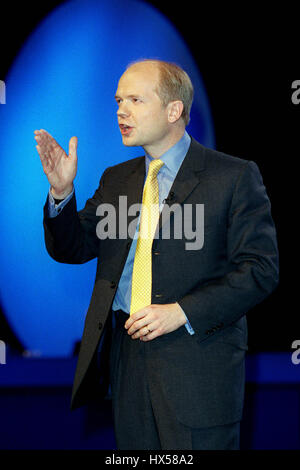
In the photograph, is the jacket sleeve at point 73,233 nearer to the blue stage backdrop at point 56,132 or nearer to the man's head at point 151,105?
the man's head at point 151,105

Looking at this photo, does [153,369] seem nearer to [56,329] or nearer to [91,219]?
[91,219]

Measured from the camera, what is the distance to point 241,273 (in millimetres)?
1464

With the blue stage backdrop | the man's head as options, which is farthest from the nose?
the blue stage backdrop

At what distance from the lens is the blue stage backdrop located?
2693mm

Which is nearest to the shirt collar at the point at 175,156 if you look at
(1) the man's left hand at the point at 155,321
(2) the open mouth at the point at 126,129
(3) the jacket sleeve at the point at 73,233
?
(2) the open mouth at the point at 126,129

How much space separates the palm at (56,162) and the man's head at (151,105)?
17cm

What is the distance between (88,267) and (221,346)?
4.46 ft

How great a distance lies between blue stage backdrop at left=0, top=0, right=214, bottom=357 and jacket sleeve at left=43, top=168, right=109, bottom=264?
959 mm

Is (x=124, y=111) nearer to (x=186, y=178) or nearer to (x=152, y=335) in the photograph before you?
(x=186, y=178)

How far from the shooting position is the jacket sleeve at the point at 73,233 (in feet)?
5.33

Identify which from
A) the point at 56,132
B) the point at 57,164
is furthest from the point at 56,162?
the point at 56,132

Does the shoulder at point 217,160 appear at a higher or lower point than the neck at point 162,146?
lower

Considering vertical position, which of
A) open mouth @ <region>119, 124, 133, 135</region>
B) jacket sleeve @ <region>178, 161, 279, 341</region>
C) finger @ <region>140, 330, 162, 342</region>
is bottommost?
finger @ <region>140, 330, 162, 342</region>

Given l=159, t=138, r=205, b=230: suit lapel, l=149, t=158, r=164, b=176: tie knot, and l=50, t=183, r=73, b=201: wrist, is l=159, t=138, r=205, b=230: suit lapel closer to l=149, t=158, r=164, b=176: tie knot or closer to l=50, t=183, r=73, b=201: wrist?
l=149, t=158, r=164, b=176: tie knot
